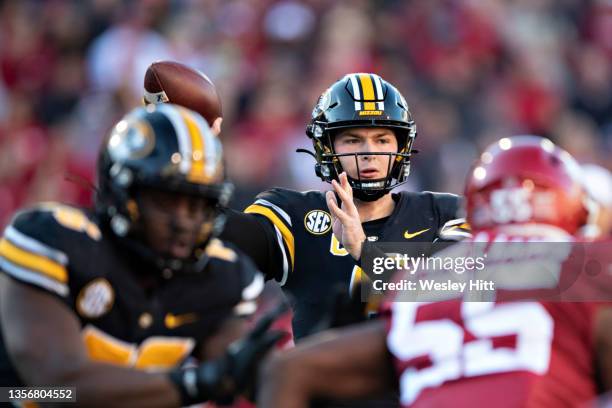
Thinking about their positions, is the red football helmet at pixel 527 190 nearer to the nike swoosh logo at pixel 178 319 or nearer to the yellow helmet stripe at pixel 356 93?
the nike swoosh logo at pixel 178 319

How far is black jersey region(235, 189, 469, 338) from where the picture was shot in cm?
525

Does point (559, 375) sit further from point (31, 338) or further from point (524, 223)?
point (31, 338)

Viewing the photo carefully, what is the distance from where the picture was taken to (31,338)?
358 cm

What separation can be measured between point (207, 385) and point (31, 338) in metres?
0.54

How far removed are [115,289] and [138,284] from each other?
Answer: 0.10 meters

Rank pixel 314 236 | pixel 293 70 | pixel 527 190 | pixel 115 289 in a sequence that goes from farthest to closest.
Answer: pixel 293 70, pixel 314 236, pixel 115 289, pixel 527 190

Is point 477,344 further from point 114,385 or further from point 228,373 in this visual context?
point 114,385

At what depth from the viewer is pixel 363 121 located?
546 centimetres

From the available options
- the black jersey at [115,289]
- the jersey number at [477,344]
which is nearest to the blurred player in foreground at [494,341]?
the jersey number at [477,344]

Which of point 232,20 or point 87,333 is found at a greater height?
point 232,20

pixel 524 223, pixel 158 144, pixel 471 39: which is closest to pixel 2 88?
pixel 471 39

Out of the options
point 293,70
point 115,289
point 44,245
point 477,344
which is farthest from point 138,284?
point 293,70

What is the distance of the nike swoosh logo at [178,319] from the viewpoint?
3.90 meters

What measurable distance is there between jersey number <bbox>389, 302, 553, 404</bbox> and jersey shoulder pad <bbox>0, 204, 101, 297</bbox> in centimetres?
103
